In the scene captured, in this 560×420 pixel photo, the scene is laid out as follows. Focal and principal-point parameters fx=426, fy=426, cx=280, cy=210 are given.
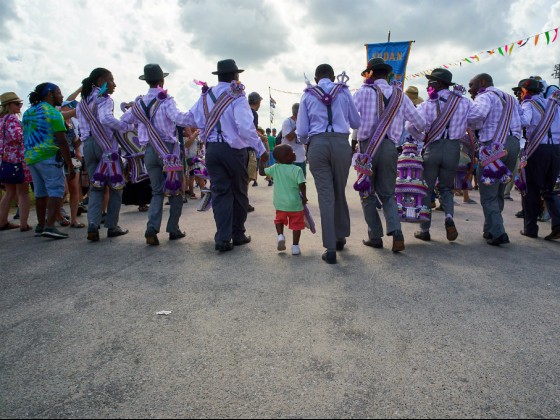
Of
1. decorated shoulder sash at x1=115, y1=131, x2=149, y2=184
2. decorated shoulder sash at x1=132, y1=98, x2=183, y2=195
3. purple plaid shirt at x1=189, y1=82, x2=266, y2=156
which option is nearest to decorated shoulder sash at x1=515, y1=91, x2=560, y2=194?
purple plaid shirt at x1=189, y1=82, x2=266, y2=156

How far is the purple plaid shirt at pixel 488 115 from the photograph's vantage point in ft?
17.6

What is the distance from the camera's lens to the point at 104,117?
18.4 ft

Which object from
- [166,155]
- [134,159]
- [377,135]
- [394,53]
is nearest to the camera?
[377,135]

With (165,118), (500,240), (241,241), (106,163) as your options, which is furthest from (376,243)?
(106,163)

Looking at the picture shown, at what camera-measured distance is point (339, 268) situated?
4.33 meters

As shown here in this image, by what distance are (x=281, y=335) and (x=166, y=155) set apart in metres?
3.52

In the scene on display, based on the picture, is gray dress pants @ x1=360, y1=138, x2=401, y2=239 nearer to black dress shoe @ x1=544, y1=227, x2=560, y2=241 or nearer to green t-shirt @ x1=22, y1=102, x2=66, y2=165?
black dress shoe @ x1=544, y1=227, x2=560, y2=241

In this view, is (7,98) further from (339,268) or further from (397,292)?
(397,292)

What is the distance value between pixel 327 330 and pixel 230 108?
3.16 m

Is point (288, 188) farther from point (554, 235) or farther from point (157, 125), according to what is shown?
point (554, 235)

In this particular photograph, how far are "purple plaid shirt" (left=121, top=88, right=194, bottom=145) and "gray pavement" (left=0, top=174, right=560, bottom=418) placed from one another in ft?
5.39

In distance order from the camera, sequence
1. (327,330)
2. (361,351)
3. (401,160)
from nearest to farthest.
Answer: (361,351) → (327,330) → (401,160)

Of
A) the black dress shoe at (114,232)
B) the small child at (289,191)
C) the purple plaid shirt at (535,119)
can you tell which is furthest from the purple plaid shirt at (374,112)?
the black dress shoe at (114,232)

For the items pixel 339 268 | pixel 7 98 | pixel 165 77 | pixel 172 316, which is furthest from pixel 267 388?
pixel 7 98
